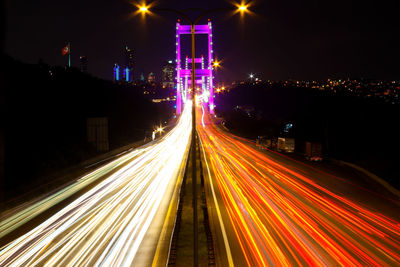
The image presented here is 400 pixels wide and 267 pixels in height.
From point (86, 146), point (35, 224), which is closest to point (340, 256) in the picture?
point (35, 224)

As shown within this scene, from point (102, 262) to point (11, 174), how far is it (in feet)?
41.5

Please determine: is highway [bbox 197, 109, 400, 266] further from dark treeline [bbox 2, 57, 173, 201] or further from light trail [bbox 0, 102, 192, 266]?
dark treeline [bbox 2, 57, 173, 201]

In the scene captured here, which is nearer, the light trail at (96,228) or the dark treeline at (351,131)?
the light trail at (96,228)

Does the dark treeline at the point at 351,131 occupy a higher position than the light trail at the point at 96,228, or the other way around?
the dark treeline at the point at 351,131

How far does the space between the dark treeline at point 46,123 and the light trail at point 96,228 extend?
3.63 metres

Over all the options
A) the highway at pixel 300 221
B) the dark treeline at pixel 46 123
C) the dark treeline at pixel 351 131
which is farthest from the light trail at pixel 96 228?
the dark treeline at pixel 351 131

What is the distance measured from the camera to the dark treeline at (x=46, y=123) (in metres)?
20.3

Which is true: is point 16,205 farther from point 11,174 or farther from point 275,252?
point 275,252

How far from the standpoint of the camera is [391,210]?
46.4 feet

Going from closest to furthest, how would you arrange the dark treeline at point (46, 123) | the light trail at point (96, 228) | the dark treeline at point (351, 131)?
the light trail at point (96, 228), the dark treeline at point (46, 123), the dark treeline at point (351, 131)

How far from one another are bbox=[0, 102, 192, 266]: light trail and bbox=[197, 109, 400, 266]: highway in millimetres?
2594

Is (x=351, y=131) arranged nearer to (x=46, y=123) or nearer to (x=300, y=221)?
(x=46, y=123)

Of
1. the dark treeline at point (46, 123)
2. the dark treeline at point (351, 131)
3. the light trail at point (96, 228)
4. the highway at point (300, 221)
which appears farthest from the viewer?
the dark treeline at point (351, 131)

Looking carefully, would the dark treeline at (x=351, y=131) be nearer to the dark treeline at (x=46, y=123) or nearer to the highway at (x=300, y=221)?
the highway at (x=300, y=221)
